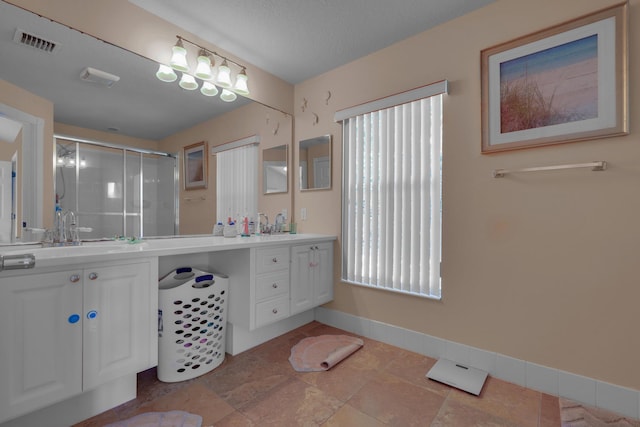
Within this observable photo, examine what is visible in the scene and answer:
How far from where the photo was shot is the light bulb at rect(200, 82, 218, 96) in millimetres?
2287

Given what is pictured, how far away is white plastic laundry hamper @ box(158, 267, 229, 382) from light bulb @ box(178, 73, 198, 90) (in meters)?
1.40

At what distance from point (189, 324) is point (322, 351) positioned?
990 mm

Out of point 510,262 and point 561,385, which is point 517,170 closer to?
point 510,262

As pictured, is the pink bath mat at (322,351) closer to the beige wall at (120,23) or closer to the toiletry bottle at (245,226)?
the toiletry bottle at (245,226)

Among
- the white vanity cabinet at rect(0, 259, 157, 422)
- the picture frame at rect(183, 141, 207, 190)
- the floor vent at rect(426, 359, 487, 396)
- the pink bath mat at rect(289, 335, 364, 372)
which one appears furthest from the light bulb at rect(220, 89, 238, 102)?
the floor vent at rect(426, 359, 487, 396)

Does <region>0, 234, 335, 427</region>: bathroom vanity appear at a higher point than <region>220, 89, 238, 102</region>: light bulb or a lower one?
lower

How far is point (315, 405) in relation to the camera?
1572mm

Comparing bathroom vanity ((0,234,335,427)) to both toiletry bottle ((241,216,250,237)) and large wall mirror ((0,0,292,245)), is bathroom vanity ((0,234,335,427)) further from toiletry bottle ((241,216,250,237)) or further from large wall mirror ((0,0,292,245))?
toiletry bottle ((241,216,250,237))

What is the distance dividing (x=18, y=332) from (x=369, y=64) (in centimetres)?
273

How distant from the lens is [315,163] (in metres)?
2.83

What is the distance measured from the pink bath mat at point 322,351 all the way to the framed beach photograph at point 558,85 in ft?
5.65

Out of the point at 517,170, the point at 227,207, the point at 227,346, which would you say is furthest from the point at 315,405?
the point at 517,170

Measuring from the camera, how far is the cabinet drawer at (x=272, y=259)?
2031mm

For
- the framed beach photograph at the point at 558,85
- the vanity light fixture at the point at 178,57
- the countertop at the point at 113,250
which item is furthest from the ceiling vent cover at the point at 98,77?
the framed beach photograph at the point at 558,85
